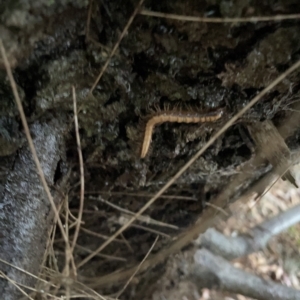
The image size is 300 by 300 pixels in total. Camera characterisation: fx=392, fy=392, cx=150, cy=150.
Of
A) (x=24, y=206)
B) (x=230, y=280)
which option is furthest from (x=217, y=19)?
(x=230, y=280)

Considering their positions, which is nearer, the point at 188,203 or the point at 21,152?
the point at 21,152

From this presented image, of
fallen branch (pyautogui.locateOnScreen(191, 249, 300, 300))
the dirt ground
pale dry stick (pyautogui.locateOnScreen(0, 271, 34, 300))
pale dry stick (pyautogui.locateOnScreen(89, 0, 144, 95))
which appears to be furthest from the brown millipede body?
fallen branch (pyautogui.locateOnScreen(191, 249, 300, 300))

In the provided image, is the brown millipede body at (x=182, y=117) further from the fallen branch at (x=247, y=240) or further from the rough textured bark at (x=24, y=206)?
the fallen branch at (x=247, y=240)

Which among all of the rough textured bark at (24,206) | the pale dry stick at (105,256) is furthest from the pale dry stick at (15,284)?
the pale dry stick at (105,256)

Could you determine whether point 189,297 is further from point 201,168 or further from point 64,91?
point 64,91

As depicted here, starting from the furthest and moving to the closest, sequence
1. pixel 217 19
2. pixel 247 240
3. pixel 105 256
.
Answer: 1. pixel 247 240
2. pixel 105 256
3. pixel 217 19

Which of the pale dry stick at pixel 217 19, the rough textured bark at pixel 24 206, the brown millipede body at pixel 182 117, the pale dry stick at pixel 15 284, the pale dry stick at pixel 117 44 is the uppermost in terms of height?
the pale dry stick at pixel 117 44

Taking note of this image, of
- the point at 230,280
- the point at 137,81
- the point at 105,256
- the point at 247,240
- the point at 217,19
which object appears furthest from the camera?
the point at 247,240

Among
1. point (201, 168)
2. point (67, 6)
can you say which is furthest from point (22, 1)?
point (201, 168)

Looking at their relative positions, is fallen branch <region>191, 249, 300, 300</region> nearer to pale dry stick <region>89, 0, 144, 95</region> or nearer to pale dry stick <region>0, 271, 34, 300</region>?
pale dry stick <region>0, 271, 34, 300</region>

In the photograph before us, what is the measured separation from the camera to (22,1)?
0.51m

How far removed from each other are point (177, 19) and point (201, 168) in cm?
40

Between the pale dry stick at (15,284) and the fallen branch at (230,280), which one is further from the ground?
the fallen branch at (230,280)

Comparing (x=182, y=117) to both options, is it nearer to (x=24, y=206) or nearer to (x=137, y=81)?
(x=137, y=81)
